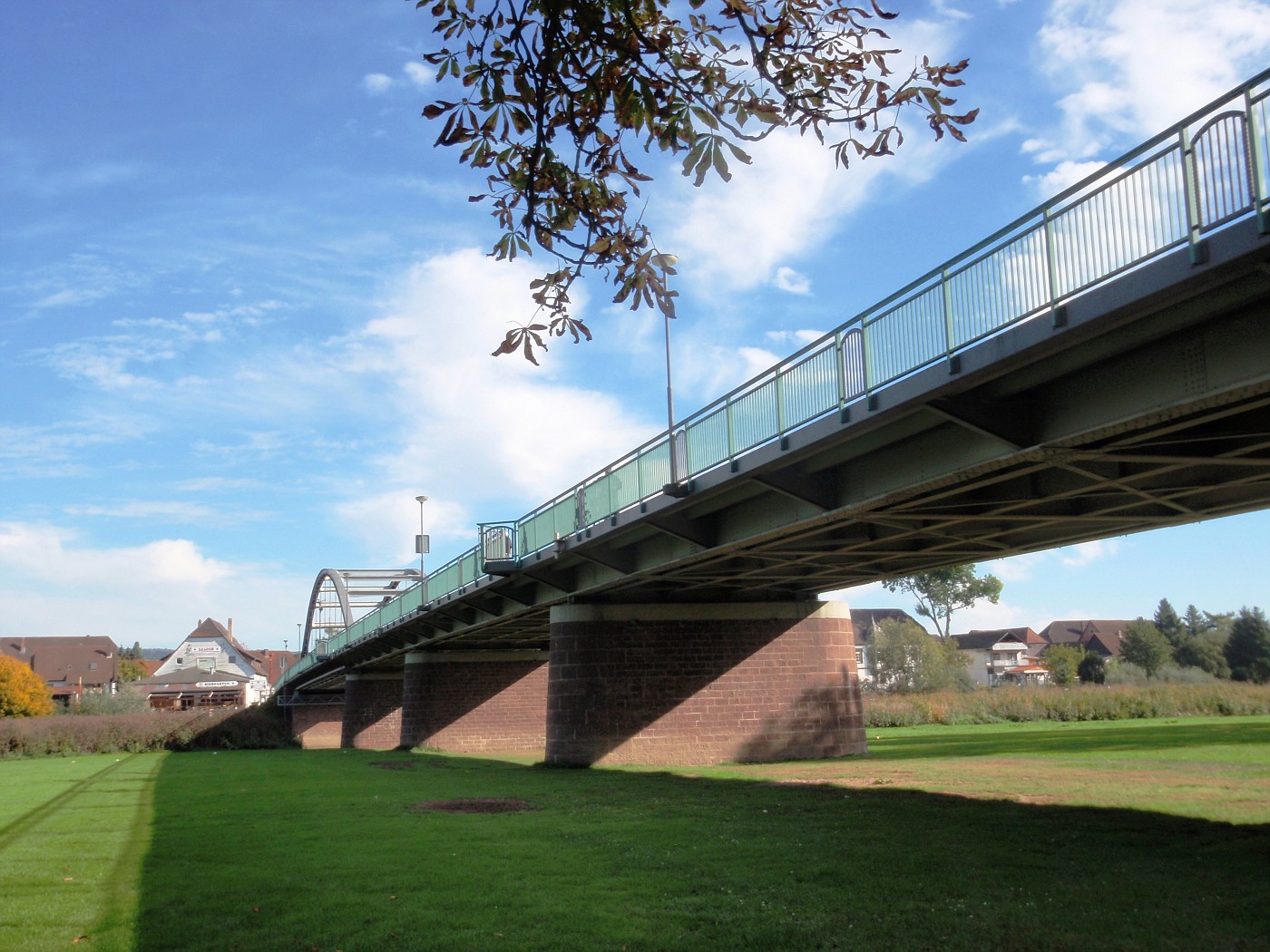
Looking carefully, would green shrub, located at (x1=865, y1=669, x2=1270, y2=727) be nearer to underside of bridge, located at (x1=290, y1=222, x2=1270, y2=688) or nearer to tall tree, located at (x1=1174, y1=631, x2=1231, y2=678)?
underside of bridge, located at (x1=290, y1=222, x2=1270, y2=688)

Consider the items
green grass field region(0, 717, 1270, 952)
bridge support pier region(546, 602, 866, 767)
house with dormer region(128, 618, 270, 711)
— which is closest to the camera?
green grass field region(0, 717, 1270, 952)

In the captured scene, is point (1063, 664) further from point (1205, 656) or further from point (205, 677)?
point (205, 677)

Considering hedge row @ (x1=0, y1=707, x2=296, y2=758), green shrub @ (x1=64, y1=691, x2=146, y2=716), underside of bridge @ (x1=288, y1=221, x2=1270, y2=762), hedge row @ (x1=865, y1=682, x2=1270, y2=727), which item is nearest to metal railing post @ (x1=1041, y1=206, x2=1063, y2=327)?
underside of bridge @ (x1=288, y1=221, x2=1270, y2=762)

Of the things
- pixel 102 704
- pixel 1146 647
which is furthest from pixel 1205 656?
pixel 102 704

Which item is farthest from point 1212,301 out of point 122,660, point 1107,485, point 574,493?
point 122,660

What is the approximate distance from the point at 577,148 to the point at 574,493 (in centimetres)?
2080

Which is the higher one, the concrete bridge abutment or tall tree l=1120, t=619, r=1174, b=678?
tall tree l=1120, t=619, r=1174, b=678

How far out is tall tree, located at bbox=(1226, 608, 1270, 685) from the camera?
276 feet

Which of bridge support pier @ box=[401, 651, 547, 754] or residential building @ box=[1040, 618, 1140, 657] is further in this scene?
residential building @ box=[1040, 618, 1140, 657]

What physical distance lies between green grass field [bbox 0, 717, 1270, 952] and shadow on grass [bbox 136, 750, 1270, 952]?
0.04 meters

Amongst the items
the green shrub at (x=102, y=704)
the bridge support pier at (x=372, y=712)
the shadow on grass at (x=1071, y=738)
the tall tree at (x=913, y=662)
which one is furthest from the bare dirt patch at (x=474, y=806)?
the tall tree at (x=913, y=662)

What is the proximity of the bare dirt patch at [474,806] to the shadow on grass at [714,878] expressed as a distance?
0.48 meters

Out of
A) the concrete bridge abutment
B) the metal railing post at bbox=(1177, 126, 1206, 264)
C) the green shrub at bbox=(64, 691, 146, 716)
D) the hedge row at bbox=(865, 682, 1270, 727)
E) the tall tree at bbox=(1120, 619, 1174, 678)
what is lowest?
the concrete bridge abutment

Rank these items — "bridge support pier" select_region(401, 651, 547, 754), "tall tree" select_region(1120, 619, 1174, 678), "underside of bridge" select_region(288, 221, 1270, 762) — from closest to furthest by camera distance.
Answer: "underside of bridge" select_region(288, 221, 1270, 762) → "bridge support pier" select_region(401, 651, 547, 754) → "tall tree" select_region(1120, 619, 1174, 678)
